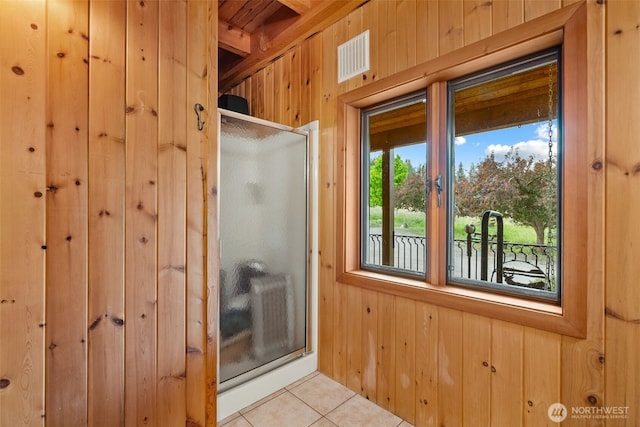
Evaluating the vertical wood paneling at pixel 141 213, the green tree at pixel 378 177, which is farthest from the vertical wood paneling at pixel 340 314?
the vertical wood paneling at pixel 141 213

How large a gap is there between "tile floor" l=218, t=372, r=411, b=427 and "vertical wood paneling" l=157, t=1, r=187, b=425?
511 millimetres

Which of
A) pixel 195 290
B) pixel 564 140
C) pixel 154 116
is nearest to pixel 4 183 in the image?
pixel 154 116

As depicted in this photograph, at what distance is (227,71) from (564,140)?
8.97 feet

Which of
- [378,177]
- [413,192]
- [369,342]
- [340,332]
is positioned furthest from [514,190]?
[340,332]

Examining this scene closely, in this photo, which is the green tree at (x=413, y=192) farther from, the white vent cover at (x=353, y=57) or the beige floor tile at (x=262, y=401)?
the beige floor tile at (x=262, y=401)

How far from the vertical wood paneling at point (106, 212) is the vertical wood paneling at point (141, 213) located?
28 mm

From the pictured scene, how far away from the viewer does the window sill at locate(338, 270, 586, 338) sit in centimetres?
120

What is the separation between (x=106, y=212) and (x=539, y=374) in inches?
76.4

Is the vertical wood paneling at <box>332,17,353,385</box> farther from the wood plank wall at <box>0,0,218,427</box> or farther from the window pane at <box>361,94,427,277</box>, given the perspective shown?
the wood plank wall at <box>0,0,218,427</box>

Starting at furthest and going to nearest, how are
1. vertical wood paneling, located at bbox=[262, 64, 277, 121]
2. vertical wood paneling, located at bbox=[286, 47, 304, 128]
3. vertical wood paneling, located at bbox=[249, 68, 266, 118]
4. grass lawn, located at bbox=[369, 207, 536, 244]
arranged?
1. vertical wood paneling, located at bbox=[249, 68, 266, 118]
2. vertical wood paneling, located at bbox=[262, 64, 277, 121]
3. vertical wood paneling, located at bbox=[286, 47, 304, 128]
4. grass lawn, located at bbox=[369, 207, 536, 244]

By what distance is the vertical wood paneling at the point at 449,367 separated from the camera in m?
1.49

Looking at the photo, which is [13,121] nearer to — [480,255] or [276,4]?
[276,4]

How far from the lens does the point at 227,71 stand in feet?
9.29

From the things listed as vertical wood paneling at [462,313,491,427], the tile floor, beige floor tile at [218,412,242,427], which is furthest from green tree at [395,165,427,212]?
beige floor tile at [218,412,242,427]
